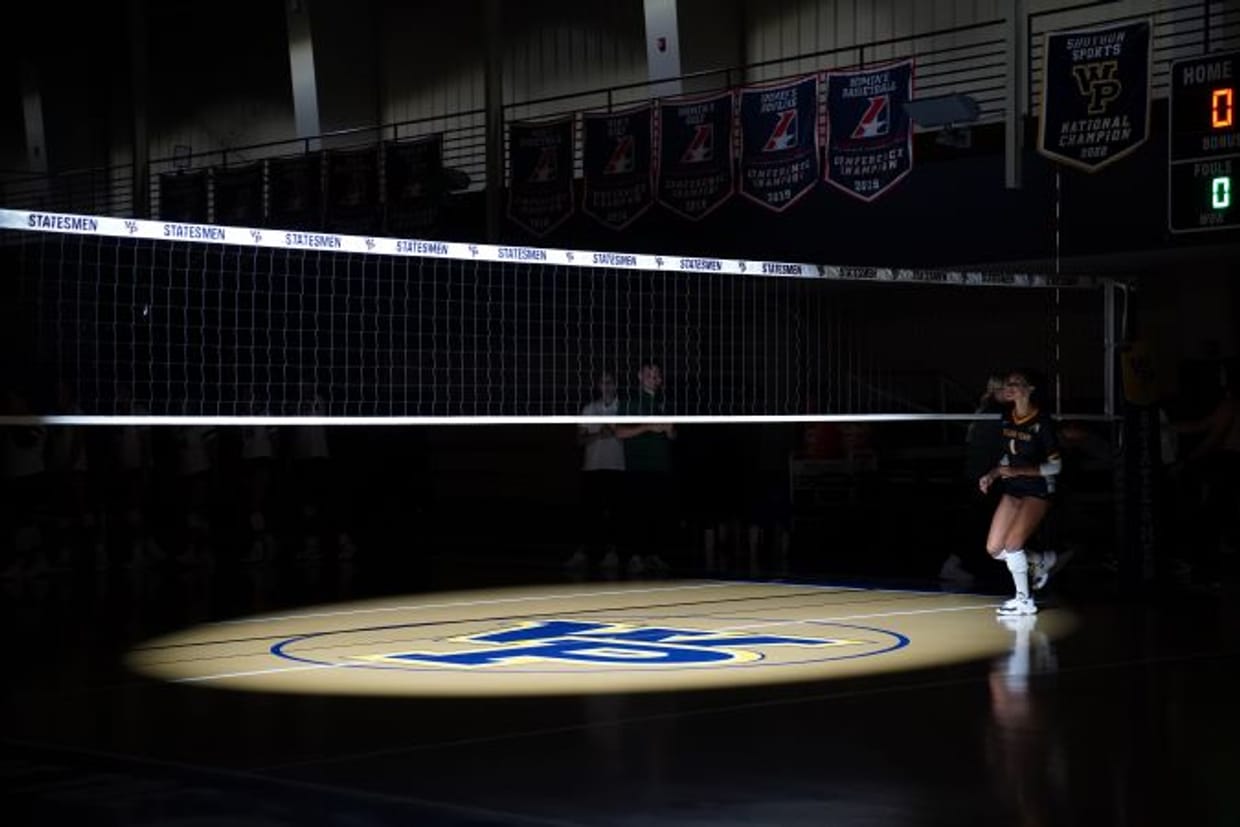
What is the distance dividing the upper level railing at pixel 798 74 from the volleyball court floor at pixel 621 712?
24.4 ft

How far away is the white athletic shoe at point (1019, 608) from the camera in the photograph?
12250mm

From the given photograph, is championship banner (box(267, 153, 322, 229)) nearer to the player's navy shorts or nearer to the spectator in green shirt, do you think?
the spectator in green shirt

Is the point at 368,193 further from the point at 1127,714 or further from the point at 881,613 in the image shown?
the point at 1127,714

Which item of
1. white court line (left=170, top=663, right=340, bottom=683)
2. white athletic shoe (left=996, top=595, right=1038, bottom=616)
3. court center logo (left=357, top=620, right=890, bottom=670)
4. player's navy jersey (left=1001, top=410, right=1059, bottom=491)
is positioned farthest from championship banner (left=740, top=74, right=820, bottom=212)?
white court line (left=170, top=663, right=340, bottom=683)

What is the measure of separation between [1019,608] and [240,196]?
16.3m

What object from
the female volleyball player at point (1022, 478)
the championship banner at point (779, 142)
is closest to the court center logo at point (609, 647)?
the female volleyball player at point (1022, 478)

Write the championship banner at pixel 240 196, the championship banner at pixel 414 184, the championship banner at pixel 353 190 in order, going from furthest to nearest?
the championship banner at pixel 240 196, the championship banner at pixel 353 190, the championship banner at pixel 414 184

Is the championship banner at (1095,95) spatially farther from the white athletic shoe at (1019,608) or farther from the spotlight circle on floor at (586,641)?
the white athletic shoe at (1019,608)

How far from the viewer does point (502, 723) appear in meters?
7.86

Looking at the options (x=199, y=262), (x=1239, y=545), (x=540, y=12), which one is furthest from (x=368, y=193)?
(x=1239, y=545)

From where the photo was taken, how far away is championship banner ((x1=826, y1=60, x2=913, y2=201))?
60.4 ft

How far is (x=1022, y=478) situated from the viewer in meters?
12.4

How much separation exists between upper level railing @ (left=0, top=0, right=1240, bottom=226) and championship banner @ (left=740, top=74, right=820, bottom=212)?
26.1 inches

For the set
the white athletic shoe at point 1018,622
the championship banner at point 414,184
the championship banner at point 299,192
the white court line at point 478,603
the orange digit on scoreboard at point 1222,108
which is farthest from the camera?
the championship banner at point 299,192
